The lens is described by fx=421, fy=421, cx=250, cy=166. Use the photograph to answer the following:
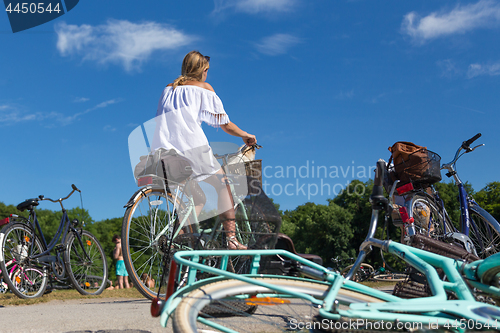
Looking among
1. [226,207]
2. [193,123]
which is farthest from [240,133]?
[226,207]

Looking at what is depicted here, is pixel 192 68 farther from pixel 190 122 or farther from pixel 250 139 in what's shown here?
A: pixel 250 139

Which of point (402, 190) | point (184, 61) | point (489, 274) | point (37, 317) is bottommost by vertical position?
point (37, 317)

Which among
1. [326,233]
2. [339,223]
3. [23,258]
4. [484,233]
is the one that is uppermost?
[339,223]

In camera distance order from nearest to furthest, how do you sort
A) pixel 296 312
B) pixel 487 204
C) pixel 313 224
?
pixel 296 312
pixel 487 204
pixel 313 224

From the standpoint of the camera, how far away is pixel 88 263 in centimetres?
772

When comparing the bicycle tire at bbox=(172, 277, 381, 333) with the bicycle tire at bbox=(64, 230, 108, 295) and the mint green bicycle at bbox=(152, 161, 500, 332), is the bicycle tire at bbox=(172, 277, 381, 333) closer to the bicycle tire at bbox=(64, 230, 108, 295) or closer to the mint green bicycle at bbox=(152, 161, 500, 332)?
the mint green bicycle at bbox=(152, 161, 500, 332)

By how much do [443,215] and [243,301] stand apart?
4.91 metres

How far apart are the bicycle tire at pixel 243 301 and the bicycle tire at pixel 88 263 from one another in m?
6.10

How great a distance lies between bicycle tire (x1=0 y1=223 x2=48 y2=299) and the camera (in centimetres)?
625

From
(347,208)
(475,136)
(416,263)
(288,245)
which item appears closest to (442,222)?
(475,136)

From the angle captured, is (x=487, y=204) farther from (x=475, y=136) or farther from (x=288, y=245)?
(x=288, y=245)

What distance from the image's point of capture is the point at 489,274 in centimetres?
180

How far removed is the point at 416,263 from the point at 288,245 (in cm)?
188

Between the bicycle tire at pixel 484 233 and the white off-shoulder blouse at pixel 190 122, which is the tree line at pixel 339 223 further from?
the white off-shoulder blouse at pixel 190 122
